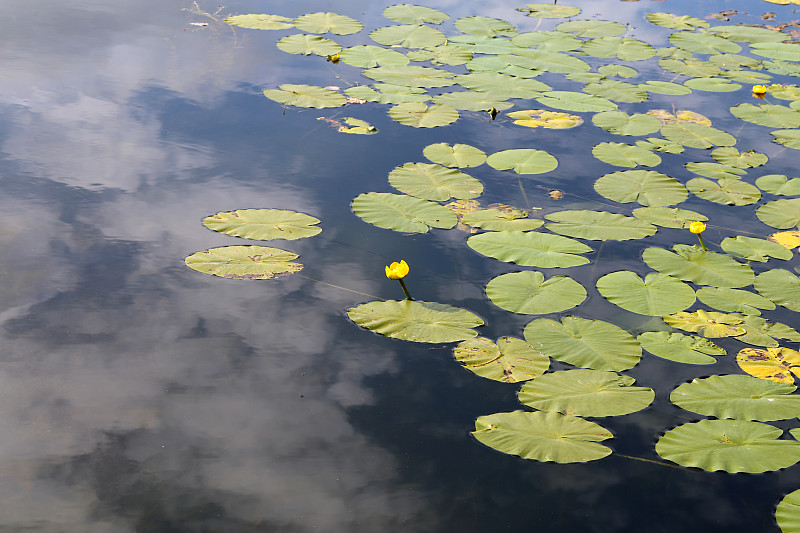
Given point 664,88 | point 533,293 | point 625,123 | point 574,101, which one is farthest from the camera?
point 664,88

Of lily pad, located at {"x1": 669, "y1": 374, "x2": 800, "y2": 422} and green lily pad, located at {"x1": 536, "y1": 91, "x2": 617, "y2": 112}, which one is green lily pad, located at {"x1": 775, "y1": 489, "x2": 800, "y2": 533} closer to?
lily pad, located at {"x1": 669, "y1": 374, "x2": 800, "y2": 422}

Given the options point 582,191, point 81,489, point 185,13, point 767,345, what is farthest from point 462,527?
point 185,13

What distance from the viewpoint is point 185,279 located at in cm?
362

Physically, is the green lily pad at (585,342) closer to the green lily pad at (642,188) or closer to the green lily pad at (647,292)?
the green lily pad at (647,292)

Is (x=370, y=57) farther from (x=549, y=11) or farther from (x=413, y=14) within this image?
(x=549, y=11)

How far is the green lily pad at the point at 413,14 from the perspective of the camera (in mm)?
8089

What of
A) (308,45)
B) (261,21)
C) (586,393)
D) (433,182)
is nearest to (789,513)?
(586,393)

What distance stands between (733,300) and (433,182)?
2.03 metres

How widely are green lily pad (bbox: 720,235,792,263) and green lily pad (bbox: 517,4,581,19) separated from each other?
5433mm

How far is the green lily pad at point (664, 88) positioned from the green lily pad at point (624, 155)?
5.00 feet

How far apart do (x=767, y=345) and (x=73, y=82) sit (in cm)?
571

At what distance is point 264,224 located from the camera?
13.2 feet

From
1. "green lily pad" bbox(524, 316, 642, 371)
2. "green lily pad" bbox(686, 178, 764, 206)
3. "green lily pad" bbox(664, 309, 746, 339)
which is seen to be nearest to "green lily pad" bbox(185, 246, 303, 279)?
"green lily pad" bbox(524, 316, 642, 371)

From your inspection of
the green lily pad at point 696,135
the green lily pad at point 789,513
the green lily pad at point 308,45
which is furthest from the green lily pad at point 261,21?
the green lily pad at point 789,513
